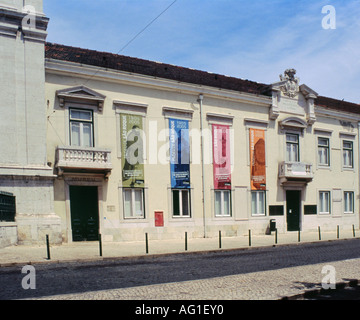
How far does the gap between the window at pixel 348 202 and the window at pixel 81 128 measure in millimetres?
22213

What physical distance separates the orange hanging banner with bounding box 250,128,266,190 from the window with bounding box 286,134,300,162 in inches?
108

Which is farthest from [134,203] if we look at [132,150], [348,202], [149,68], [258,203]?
[348,202]

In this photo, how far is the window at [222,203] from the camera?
87.5ft

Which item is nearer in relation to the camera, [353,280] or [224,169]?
[353,280]

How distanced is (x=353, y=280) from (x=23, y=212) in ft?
49.3

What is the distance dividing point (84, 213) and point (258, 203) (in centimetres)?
1234

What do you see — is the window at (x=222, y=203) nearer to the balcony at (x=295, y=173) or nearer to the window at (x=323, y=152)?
the balcony at (x=295, y=173)

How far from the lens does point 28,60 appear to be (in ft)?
66.9

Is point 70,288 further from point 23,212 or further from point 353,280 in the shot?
point 23,212

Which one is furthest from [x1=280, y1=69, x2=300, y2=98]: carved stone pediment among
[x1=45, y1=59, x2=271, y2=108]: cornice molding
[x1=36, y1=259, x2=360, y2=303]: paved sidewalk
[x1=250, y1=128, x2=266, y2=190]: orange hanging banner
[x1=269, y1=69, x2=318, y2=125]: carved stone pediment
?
[x1=36, y1=259, x2=360, y2=303]: paved sidewalk

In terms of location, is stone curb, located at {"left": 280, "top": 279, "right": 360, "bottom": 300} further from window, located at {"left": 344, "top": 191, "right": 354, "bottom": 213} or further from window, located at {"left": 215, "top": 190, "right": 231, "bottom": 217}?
window, located at {"left": 344, "top": 191, "right": 354, "bottom": 213}

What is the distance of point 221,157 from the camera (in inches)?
1054

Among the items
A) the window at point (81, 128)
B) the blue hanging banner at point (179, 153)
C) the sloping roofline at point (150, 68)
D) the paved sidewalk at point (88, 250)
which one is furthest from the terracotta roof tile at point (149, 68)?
the paved sidewalk at point (88, 250)
